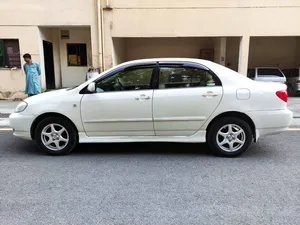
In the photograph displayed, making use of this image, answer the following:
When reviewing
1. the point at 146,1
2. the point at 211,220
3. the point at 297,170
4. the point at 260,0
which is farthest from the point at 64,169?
the point at 260,0

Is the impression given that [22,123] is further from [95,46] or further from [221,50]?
[221,50]

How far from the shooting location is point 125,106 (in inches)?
175

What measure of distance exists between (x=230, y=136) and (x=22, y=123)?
3.45 m

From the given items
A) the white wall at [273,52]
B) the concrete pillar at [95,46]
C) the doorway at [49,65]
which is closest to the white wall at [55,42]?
the doorway at [49,65]

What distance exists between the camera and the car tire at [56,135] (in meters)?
4.54

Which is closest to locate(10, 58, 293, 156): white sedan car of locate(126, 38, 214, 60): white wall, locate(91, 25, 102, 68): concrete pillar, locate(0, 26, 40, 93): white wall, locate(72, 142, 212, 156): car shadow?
locate(72, 142, 212, 156): car shadow

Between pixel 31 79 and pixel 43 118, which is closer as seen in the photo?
pixel 43 118

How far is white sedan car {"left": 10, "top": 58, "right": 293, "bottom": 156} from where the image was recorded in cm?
437

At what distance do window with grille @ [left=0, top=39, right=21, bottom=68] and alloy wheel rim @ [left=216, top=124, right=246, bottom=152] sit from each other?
932 cm

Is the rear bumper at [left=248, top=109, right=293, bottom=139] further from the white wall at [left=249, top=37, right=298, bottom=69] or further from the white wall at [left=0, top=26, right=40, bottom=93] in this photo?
the white wall at [left=249, top=37, right=298, bottom=69]

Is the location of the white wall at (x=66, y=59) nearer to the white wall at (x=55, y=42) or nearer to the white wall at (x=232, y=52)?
the white wall at (x=55, y=42)

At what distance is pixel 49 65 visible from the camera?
12398 millimetres

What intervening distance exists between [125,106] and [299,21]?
9.40 m

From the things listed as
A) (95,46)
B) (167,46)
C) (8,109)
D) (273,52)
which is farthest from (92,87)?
(273,52)
